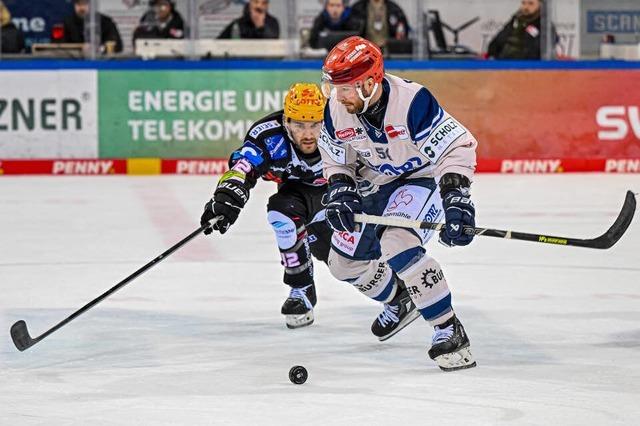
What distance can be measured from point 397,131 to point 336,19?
604 centimetres

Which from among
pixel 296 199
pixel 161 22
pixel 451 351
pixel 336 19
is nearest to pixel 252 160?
pixel 296 199

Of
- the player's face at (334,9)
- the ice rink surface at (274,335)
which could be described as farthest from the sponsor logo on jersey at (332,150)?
the player's face at (334,9)

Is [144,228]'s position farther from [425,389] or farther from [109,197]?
[425,389]

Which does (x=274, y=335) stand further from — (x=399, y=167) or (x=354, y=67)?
(x=354, y=67)

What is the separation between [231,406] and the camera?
3.81 meters

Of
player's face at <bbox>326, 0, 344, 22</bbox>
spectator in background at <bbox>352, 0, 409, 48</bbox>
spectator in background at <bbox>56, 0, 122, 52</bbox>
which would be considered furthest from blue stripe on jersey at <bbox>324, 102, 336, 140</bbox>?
spectator in background at <bbox>56, 0, 122, 52</bbox>

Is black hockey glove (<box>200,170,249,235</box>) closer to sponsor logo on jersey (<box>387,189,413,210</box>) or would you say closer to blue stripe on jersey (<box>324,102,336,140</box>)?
blue stripe on jersey (<box>324,102,336,140</box>)

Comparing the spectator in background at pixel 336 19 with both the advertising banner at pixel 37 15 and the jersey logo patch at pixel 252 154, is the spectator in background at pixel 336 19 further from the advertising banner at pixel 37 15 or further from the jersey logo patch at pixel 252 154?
the jersey logo patch at pixel 252 154

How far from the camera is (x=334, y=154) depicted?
458 centimetres

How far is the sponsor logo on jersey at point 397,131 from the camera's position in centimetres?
436

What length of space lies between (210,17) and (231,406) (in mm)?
6928

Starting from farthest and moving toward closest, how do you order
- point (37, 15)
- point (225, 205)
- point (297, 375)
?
point (37, 15), point (225, 205), point (297, 375)

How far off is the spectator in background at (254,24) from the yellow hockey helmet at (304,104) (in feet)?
17.6

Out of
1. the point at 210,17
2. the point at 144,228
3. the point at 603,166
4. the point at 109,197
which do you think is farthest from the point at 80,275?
the point at 603,166
